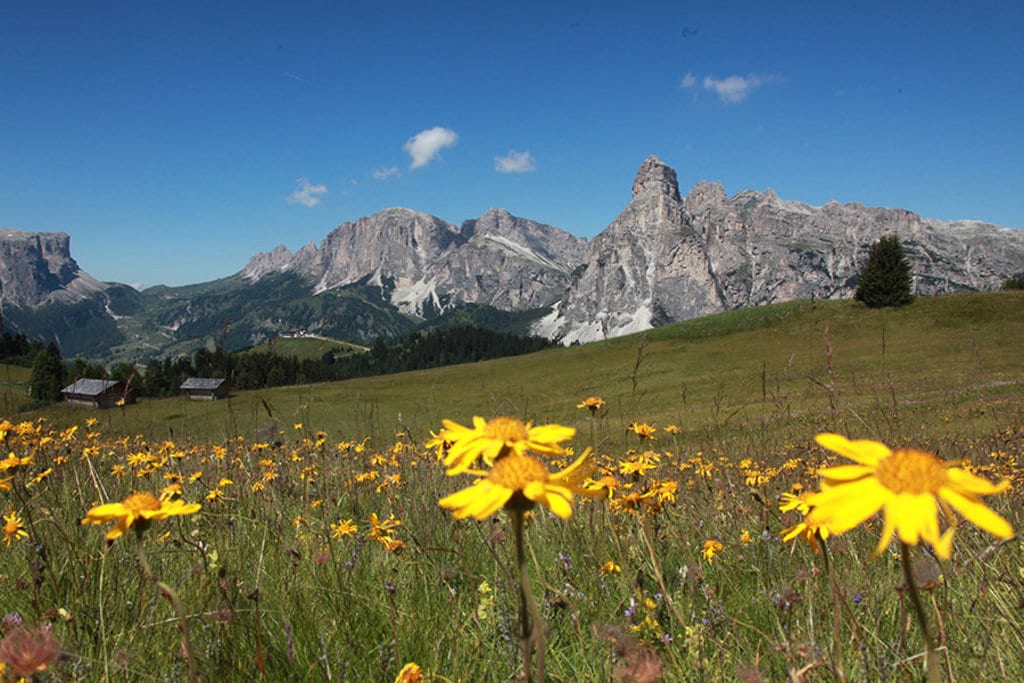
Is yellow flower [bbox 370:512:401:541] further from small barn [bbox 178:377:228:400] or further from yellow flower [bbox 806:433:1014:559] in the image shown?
small barn [bbox 178:377:228:400]

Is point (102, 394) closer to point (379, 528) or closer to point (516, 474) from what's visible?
point (379, 528)

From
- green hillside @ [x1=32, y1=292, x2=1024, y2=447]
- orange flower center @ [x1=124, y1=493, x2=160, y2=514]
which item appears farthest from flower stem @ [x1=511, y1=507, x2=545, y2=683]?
green hillside @ [x1=32, y1=292, x2=1024, y2=447]

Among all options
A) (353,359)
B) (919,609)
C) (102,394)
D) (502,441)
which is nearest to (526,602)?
(502,441)

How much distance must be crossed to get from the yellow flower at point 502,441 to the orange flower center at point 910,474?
56cm

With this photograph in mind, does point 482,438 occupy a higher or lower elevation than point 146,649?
higher

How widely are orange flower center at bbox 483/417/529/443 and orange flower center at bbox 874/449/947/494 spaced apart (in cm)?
68

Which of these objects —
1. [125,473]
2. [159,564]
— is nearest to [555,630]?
[159,564]

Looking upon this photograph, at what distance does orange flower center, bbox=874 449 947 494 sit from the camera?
2.91 feet

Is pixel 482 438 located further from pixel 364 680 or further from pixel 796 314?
pixel 796 314

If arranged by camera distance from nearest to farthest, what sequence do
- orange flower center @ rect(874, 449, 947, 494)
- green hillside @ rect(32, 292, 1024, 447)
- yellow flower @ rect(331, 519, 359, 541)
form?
orange flower center @ rect(874, 449, 947, 494)
yellow flower @ rect(331, 519, 359, 541)
green hillside @ rect(32, 292, 1024, 447)

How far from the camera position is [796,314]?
2163 inches

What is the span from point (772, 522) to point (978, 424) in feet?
44.7

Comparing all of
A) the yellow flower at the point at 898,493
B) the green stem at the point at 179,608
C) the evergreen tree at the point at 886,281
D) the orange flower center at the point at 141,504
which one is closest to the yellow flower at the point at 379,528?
the orange flower center at the point at 141,504

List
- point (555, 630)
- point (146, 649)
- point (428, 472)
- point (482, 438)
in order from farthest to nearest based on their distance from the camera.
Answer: point (428, 472) < point (555, 630) < point (146, 649) < point (482, 438)
